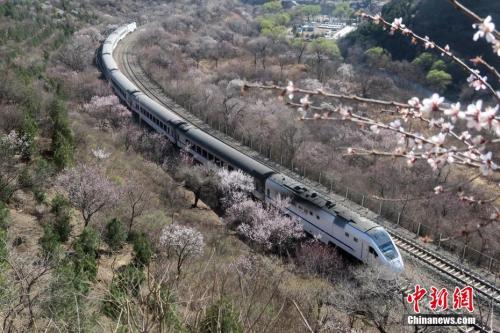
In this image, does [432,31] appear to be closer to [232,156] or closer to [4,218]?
[232,156]

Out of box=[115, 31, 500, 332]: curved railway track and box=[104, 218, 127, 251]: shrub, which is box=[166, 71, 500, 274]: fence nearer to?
box=[115, 31, 500, 332]: curved railway track

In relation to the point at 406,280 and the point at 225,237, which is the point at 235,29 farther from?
the point at 406,280

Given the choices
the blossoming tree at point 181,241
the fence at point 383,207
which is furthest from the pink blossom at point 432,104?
the blossoming tree at point 181,241

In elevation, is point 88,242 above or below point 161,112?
above

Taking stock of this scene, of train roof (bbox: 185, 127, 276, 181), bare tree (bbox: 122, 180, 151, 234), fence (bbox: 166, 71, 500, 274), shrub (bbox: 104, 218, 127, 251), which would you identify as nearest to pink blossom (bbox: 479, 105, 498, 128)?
fence (bbox: 166, 71, 500, 274)

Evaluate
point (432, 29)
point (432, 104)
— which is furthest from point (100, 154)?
point (432, 29)

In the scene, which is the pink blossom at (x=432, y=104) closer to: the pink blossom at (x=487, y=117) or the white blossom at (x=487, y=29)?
the pink blossom at (x=487, y=117)
